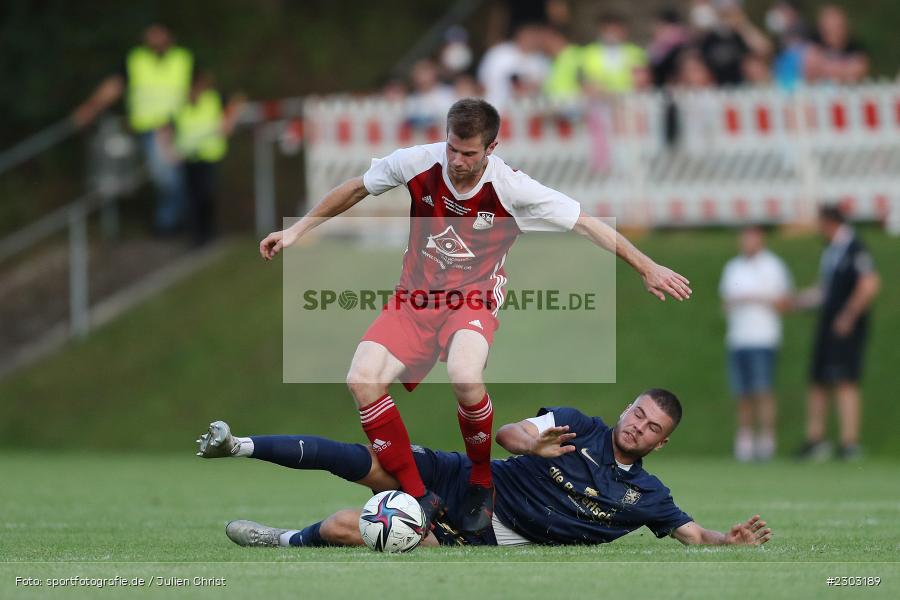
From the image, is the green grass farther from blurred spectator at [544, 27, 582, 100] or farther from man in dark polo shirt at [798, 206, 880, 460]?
blurred spectator at [544, 27, 582, 100]

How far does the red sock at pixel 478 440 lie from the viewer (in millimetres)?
8539

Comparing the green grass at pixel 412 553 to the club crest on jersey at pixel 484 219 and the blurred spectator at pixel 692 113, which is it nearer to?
the club crest on jersey at pixel 484 219

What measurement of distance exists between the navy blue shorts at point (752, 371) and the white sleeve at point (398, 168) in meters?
8.87

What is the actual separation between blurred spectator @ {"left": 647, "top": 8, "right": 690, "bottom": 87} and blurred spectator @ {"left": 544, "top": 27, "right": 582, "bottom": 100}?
1.01 metres

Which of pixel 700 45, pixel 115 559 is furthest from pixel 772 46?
pixel 115 559

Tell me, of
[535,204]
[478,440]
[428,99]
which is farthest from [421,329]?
[428,99]

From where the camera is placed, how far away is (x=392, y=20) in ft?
91.4

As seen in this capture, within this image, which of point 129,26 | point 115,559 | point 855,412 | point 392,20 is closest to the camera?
point 115,559

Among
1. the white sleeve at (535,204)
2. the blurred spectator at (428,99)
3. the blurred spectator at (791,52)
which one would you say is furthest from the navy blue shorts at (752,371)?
the white sleeve at (535,204)

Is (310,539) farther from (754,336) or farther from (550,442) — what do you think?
(754,336)

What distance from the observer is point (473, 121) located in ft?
27.9

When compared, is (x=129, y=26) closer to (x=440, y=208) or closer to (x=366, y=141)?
(x=366, y=141)

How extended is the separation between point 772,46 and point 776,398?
8441mm
